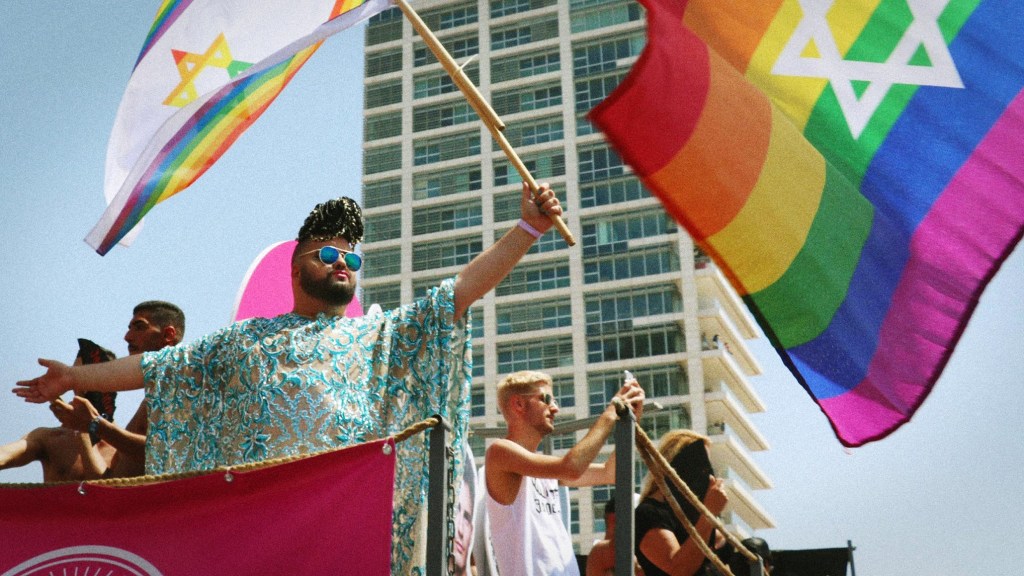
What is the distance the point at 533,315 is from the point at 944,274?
62.6 m

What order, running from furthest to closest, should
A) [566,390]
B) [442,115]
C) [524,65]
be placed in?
1. [524,65]
2. [442,115]
3. [566,390]

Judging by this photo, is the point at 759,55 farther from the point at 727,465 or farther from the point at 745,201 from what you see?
the point at 727,465

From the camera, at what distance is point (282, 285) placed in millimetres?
5883

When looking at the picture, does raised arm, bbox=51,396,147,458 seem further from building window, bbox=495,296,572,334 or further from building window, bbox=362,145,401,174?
building window, bbox=362,145,401,174

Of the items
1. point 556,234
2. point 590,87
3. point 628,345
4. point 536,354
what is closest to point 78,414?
point 628,345

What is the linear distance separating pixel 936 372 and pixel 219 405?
285 cm

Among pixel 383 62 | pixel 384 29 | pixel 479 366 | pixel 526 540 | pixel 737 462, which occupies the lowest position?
pixel 526 540

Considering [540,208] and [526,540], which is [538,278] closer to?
[526,540]

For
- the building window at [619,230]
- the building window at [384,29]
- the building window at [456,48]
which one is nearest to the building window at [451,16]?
the building window at [456,48]

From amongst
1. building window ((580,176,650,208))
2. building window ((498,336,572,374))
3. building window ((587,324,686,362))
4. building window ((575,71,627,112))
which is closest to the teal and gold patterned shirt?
building window ((498,336,572,374))

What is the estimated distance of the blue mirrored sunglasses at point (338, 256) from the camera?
4332mm

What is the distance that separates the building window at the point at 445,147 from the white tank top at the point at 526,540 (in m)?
68.1

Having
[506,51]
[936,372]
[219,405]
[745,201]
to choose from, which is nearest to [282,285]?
[219,405]

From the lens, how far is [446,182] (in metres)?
72.8
